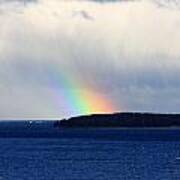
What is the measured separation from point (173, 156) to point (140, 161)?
573 inches

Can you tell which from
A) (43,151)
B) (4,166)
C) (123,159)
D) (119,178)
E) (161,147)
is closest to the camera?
(119,178)

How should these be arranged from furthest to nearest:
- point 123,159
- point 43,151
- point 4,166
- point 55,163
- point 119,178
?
point 43,151 < point 123,159 < point 55,163 < point 4,166 < point 119,178

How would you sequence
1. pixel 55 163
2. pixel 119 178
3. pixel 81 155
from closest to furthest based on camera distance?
1. pixel 119 178
2. pixel 55 163
3. pixel 81 155

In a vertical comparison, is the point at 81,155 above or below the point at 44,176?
above

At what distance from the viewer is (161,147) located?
18700 cm

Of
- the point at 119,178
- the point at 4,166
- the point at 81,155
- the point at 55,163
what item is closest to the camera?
the point at 119,178

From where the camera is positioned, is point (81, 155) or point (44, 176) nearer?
point (44, 176)

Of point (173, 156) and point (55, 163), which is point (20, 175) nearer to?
point (55, 163)

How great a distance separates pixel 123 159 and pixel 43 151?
33229 millimetres

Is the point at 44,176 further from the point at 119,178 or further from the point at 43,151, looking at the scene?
the point at 43,151

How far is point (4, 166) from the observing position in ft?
402

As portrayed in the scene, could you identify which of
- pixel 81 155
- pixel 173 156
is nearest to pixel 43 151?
pixel 81 155

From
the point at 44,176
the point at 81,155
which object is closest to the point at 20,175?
the point at 44,176

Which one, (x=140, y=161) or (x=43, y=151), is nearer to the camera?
(x=140, y=161)
